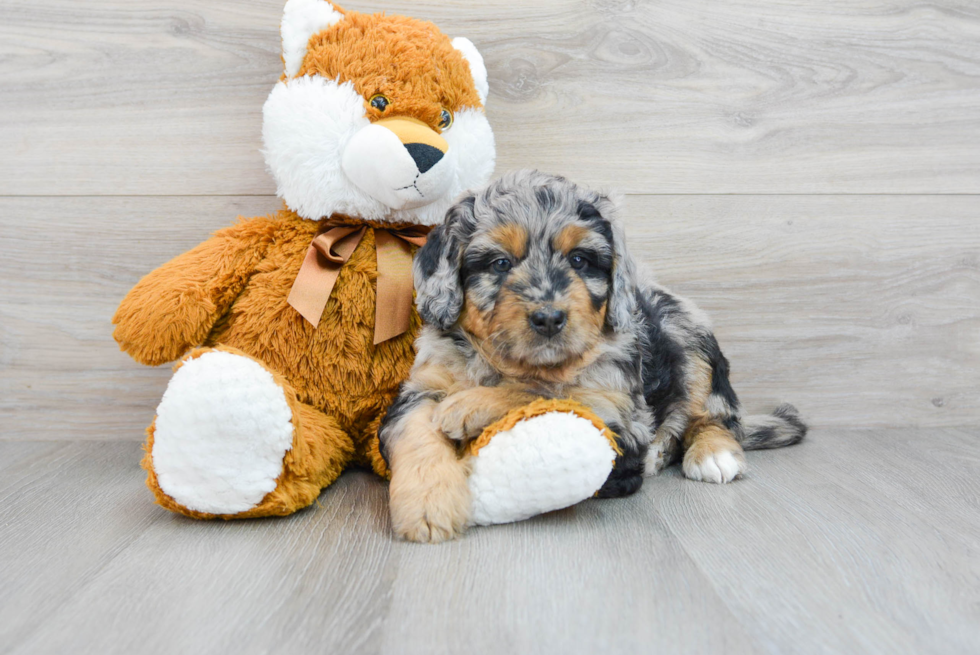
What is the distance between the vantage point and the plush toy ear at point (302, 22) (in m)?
2.07

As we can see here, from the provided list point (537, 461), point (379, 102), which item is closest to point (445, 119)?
point (379, 102)

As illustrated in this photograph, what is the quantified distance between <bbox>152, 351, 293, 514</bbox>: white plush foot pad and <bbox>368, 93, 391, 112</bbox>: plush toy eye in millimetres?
819

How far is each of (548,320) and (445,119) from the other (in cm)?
78

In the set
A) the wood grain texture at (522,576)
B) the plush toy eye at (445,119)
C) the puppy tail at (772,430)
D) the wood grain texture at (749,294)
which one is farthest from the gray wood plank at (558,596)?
the wood grain texture at (749,294)

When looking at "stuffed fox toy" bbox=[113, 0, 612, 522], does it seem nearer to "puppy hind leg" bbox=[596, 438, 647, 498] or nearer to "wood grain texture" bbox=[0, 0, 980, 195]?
"wood grain texture" bbox=[0, 0, 980, 195]

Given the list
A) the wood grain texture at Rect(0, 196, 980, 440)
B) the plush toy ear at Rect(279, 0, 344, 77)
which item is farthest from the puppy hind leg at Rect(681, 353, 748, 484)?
the plush toy ear at Rect(279, 0, 344, 77)

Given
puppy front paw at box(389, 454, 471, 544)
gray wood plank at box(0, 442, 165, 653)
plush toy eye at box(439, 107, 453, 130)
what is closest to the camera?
gray wood plank at box(0, 442, 165, 653)

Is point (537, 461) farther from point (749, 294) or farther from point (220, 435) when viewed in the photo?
point (749, 294)

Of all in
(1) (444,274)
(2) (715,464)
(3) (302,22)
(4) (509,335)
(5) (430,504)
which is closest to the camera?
(5) (430,504)

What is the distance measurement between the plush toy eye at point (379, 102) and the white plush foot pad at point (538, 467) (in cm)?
100

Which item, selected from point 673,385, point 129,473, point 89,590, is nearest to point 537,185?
point 673,385

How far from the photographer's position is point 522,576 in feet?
4.83

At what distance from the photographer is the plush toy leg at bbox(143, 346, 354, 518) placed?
167 centimetres

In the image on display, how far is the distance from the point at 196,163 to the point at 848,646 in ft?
8.02
